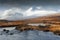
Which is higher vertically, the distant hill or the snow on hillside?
the distant hill

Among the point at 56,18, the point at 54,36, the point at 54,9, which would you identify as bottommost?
the point at 54,36

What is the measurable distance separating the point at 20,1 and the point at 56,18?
0.65 metres

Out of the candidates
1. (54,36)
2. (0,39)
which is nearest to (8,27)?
(0,39)

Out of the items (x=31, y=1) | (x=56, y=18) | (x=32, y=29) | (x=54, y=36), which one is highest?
(x=31, y=1)

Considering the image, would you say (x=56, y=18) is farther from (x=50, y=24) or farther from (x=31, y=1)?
(x=31, y=1)

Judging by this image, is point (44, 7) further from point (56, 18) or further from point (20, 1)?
point (20, 1)

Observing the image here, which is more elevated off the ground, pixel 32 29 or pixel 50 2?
pixel 50 2

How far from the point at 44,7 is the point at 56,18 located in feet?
0.86

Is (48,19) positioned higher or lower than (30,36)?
higher

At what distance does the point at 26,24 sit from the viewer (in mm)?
1976

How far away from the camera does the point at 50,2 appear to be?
201cm

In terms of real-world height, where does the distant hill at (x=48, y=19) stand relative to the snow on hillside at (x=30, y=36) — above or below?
above

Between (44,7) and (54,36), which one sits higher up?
(44,7)

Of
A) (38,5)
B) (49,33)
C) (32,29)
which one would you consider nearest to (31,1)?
(38,5)
